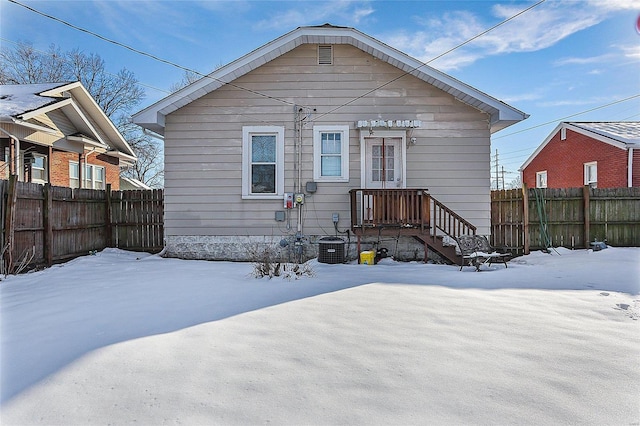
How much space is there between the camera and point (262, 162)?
9000 millimetres

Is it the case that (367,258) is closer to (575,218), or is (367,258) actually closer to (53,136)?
(575,218)

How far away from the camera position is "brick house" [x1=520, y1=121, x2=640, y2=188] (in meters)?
13.6

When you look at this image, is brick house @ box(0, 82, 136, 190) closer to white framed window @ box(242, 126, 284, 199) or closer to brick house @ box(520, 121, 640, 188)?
white framed window @ box(242, 126, 284, 199)

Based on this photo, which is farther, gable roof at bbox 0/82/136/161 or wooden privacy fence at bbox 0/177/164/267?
gable roof at bbox 0/82/136/161

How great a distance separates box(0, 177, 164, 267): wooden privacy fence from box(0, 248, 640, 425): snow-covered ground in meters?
1.93

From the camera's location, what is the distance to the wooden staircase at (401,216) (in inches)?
316

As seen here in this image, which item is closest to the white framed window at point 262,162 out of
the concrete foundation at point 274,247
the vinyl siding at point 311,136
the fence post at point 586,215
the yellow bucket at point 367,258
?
the vinyl siding at point 311,136

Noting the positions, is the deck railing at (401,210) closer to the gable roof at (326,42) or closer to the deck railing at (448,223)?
the deck railing at (448,223)

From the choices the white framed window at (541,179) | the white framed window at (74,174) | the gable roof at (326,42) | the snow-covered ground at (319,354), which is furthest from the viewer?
the white framed window at (541,179)

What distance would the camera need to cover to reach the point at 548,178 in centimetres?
1870

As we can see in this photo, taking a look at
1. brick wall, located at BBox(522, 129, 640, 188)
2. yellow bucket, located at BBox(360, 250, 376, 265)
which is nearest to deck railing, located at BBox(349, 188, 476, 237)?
yellow bucket, located at BBox(360, 250, 376, 265)

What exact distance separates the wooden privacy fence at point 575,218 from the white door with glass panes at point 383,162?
347 centimetres

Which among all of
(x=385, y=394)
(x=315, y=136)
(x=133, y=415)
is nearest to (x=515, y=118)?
(x=315, y=136)

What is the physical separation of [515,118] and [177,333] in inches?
329
